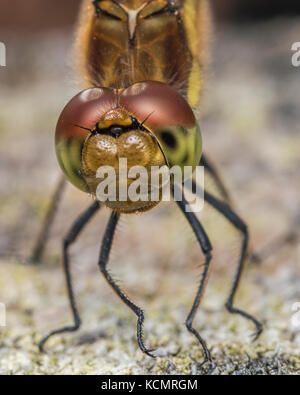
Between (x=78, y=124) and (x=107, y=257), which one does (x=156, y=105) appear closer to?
(x=78, y=124)

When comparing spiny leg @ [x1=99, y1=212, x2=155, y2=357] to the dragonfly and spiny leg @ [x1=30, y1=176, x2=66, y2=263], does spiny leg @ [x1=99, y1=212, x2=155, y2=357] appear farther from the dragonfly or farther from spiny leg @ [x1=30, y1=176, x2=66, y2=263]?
spiny leg @ [x1=30, y1=176, x2=66, y2=263]

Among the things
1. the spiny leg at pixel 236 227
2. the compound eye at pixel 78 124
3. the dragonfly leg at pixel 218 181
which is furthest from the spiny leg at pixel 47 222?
the compound eye at pixel 78 124

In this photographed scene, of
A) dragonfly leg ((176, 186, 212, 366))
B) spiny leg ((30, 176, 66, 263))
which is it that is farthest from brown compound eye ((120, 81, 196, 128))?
spiny leg ((30, 176, 66, 263))

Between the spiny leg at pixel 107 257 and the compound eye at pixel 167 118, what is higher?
the compound eye at pixel 167 118

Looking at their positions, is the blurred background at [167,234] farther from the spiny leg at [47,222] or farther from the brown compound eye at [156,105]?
the brown compound eye at [156,105]

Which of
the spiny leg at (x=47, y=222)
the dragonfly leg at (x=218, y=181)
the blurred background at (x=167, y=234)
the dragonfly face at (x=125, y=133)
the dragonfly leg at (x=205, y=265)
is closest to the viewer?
the dragonfly face at (x=125, y=133)

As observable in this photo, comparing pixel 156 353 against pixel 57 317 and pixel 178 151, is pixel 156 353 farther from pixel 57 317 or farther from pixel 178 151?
pixel 178 151

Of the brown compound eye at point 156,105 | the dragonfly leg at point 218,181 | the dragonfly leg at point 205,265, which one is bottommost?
the dragonfly leg at point 205,265

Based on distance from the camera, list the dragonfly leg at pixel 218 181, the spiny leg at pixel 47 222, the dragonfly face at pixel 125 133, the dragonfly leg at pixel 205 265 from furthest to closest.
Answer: the spiny leg at pixel 47 222, the dragonfly leg at pixel 218 181, the dragonfly leg at pixel 205 265, the dragonfly face at pixel 125 133
